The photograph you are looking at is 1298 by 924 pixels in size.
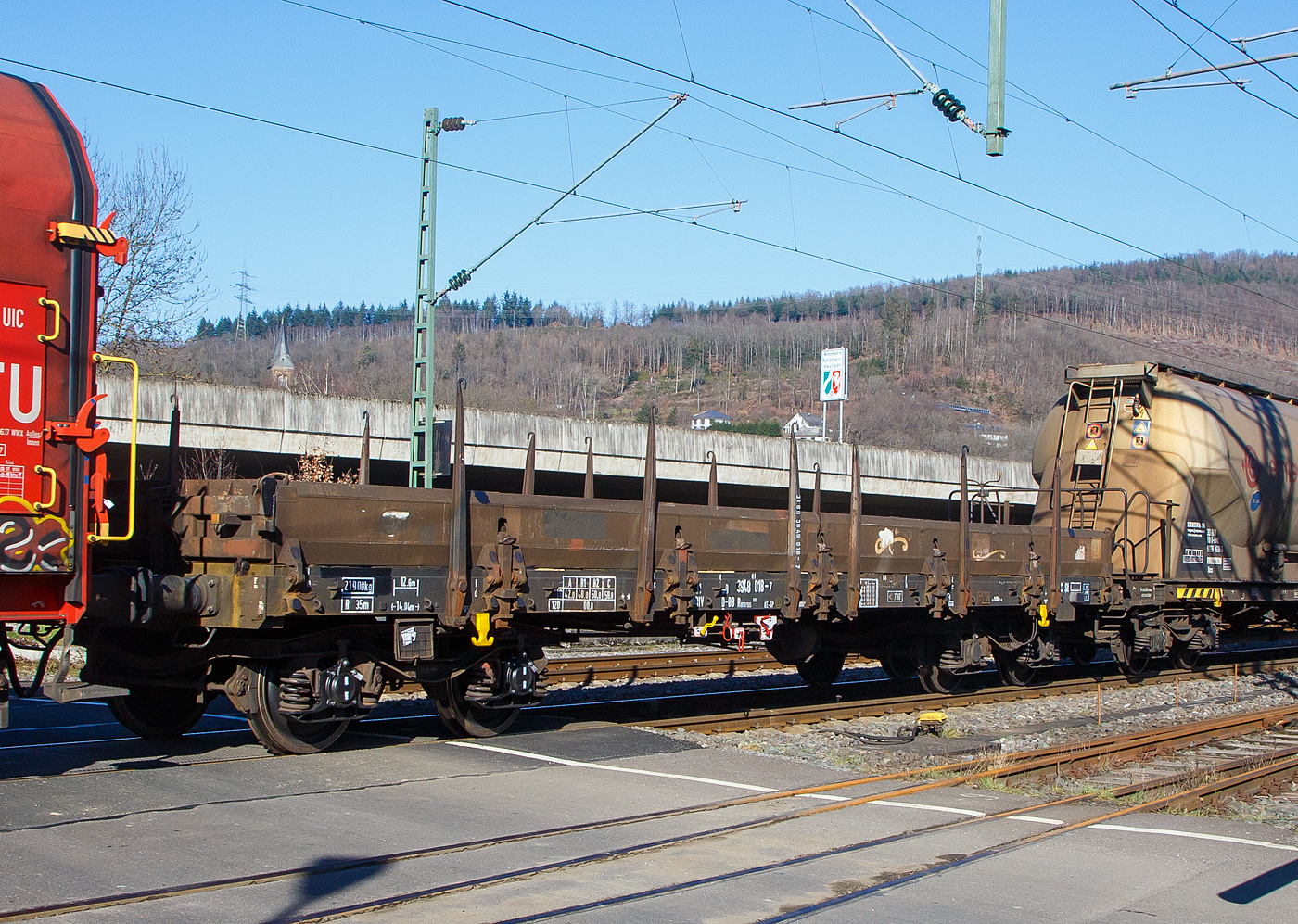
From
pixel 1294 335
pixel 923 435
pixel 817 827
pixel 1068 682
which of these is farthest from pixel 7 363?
pixel 1294 335

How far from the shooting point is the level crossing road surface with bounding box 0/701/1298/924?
18.9 feet

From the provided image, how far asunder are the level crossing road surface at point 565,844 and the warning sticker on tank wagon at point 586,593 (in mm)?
1273

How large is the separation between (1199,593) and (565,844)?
12733 millimetres

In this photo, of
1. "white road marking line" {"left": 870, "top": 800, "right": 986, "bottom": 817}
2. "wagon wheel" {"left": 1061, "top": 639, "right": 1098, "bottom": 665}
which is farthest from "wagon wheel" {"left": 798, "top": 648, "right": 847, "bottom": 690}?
"white road marking line" {"left": 870, "top": 800, "right": 986, "bottom": 817}

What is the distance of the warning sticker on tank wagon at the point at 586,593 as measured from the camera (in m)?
9.68

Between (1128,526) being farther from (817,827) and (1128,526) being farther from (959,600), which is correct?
(817,827)

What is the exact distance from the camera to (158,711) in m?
10.0

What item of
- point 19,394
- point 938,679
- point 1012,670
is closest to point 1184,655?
point 1012,670

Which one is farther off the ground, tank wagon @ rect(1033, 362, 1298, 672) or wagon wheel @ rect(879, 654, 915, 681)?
tank wagon @ rect(1033, 362, 1298, 672)

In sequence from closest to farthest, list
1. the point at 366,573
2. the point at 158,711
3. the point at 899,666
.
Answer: the point at 366,573 → the point at 158,711 → the point at 899,666

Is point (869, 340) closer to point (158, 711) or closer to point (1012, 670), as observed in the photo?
point (1012, 670)

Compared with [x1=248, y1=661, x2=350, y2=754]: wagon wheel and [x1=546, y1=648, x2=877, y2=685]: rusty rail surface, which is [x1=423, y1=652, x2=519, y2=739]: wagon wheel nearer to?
[x1=248, y1=661, x2=350, y2=754]: wagon wheel

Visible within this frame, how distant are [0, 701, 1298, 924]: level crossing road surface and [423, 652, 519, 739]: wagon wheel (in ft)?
2.10

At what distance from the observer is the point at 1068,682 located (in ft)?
54.0
